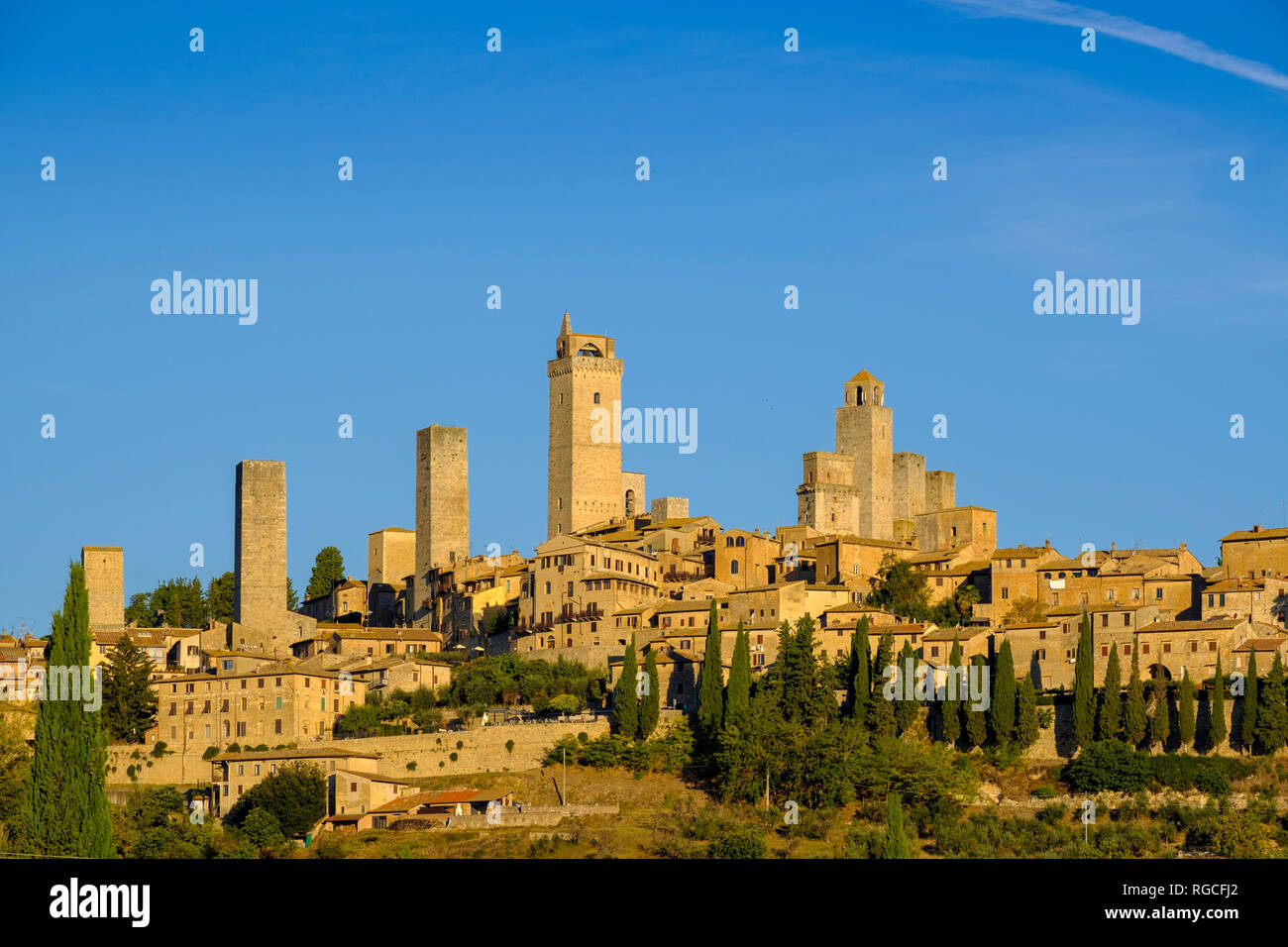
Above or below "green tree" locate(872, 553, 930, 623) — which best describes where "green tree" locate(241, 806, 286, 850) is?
below

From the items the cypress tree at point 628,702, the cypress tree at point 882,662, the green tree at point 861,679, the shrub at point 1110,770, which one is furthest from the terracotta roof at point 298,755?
the shrub at point 1110,770

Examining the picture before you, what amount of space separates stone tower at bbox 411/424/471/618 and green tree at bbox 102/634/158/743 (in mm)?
21527

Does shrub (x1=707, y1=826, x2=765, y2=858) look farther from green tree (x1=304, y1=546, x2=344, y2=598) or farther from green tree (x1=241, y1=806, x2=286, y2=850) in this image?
green tree (x1=304, y1=546, x2=344, y2=598)

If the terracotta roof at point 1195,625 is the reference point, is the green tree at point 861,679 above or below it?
below

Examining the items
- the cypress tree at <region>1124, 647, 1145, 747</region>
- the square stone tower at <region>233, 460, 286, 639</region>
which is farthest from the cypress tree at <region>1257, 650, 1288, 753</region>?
the square stone tower at <region>233, 460, 286, 639</region>

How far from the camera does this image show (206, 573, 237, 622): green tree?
309ft

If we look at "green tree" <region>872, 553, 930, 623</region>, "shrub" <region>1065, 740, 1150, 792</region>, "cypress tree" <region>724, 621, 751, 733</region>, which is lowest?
"shrub" <region>1065, 740, 1150, 792</region>

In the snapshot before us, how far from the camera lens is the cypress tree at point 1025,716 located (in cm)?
6300

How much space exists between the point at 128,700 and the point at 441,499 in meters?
26.8

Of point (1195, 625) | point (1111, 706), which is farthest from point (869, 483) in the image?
point (1111, 706)

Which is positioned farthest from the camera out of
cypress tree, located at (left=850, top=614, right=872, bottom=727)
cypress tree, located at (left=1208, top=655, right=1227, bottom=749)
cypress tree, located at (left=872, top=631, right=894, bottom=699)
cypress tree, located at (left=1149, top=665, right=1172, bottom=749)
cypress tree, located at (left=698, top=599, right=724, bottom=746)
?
cypress tree, located at (left=872, top=631, right=894, bottom=699)

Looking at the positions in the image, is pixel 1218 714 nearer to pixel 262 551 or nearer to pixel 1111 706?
pixel 1111 706

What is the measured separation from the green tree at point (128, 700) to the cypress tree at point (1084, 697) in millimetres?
30249

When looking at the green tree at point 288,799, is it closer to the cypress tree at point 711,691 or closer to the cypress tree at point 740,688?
the cypress tree at point 711,691
